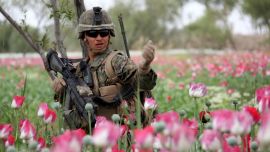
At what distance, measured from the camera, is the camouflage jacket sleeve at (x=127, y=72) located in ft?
9.41

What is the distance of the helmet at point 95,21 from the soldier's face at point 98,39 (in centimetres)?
3

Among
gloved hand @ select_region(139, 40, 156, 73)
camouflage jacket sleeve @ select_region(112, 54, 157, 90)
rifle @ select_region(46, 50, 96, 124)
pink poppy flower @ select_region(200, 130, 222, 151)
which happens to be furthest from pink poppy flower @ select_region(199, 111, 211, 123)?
pink poppy flower @ select_region(200, 130, 222, 151)

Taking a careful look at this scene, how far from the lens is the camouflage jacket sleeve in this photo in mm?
2869

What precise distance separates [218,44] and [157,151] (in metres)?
32.8

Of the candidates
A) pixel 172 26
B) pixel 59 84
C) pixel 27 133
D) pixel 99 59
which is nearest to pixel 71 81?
pixel 59 84

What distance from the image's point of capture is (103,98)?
302cm

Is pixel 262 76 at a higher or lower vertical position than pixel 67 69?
lower

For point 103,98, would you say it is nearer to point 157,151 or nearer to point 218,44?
point 157,151

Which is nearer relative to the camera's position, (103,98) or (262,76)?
(103,98)

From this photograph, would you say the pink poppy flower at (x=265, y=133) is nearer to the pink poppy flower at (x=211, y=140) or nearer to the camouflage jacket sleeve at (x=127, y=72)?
the pink poppy flower at (x=211, y=140)

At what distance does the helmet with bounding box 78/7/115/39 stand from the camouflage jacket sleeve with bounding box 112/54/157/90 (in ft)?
0.61

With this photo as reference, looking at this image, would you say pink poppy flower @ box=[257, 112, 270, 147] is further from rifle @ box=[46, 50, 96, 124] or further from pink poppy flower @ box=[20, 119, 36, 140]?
rifle @ box=[46, 50, 96, 124]

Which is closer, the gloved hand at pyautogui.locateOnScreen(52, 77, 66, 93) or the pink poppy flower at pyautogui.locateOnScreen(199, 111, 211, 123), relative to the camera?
the pink poppy flower at pyautogui.locateOnScreen(199, 111, 211, 123)

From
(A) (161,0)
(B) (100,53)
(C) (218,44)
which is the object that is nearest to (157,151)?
(B) (100,53)
